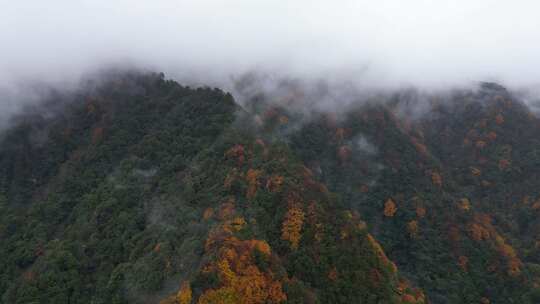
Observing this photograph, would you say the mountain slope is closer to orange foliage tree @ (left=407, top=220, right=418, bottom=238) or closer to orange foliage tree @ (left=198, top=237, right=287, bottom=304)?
orange foliage tree @ (left=198, top=237, right=287, bottom=304)

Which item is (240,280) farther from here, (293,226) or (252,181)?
(252,181)

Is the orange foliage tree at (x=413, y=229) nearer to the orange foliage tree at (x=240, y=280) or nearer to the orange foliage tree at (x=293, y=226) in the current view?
the orange foliage tree at (x=293, y=226)

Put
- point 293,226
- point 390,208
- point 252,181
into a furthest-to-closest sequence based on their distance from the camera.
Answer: point 390,208
point 252,181
point 293,226

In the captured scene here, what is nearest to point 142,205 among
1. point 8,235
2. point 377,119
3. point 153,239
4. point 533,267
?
point 153,239

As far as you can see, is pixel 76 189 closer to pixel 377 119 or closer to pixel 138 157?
pixel 138 157

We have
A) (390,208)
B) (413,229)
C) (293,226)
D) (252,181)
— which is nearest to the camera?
(293,226)

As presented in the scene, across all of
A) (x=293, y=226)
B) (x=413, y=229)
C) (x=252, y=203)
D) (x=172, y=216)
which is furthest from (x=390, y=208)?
(x=172, y=216)

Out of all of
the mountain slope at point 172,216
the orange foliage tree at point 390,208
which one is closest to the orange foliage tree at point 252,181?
the mountain slope at point 172,216

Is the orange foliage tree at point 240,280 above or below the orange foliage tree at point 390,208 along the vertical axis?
above

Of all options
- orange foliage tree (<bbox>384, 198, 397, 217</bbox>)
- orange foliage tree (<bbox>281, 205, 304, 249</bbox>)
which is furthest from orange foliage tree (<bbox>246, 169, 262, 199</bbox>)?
orange foliage tree (<bbox>384, 198, 397, 217</bbox>)
